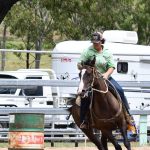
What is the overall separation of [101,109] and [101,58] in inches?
34.1

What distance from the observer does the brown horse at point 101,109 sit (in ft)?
38.4

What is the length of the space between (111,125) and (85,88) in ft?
3.58

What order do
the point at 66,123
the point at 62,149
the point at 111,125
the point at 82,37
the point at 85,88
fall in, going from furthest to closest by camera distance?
the point at 82,37, the point at 66,123, the point at 62,149, the point at 111,125, the point at 85,88

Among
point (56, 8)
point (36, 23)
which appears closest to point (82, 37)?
point (36, 23)

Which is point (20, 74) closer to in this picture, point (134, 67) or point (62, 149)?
point (134, 67)

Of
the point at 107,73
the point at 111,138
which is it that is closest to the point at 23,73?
the point at 111,138

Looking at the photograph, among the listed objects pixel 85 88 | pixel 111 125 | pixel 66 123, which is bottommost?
pixel 66 123

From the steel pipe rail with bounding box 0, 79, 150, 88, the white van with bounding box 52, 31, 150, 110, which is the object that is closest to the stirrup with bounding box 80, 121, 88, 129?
the steel pipe rail with bounding box 0, 79, 150, 88

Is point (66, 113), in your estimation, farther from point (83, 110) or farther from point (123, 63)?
point (123, 63)

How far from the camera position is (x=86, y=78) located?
1157 cm

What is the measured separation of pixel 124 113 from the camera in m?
12.3

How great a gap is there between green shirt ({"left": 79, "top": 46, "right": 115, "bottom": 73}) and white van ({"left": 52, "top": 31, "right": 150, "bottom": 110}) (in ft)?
18.7

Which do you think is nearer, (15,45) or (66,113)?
(66,113)

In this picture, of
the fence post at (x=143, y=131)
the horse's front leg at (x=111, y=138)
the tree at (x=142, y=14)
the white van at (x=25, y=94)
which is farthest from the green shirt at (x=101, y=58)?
the tree at (x=142, y=14)
